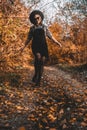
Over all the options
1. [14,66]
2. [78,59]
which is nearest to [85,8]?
[78,59]

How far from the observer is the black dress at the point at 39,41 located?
9.71 m

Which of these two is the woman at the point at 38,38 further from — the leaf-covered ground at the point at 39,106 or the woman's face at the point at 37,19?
the leaf-covered ground at the point at 39,106

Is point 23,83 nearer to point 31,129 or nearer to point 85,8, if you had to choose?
point 31,129

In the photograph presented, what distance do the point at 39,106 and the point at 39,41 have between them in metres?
2.74

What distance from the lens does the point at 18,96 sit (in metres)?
8.59

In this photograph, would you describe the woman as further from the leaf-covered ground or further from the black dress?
the leaf-covered ground

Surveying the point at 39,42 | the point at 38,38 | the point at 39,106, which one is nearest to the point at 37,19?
the point at 38,38

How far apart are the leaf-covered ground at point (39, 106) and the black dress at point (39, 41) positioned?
1.05m

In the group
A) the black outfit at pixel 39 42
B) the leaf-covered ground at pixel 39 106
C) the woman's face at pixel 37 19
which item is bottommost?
the leaf-covered ground at pixel 39 106

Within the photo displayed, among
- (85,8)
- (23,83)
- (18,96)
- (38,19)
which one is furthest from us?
(85,8)

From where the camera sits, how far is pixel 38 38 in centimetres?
980

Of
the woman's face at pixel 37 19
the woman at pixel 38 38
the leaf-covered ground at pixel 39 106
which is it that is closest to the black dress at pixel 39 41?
the woman at pixel 38 38

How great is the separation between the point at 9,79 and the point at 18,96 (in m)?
1.85

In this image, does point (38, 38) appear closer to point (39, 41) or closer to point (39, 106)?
point (39, 41)
